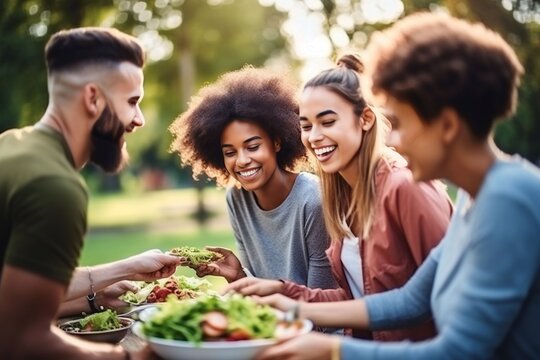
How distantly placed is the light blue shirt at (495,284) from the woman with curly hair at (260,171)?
1.94 meters

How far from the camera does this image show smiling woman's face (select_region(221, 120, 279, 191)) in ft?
14.7

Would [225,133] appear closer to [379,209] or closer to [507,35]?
[379,209]

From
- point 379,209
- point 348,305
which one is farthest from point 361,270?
point 348,305

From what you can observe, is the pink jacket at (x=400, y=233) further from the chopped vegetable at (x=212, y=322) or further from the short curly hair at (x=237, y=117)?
the short curly hair at (x=237, y=117)

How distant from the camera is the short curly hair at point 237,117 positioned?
15.3 feet

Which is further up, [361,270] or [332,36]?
[332,36]

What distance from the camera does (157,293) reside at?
401 cm

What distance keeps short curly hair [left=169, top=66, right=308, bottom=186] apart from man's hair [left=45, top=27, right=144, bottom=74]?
184cm

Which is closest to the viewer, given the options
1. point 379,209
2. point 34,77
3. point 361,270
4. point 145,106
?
point 379,209

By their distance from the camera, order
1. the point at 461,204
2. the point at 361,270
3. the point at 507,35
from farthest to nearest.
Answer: the point at 507,35, the point at 361,270, the point at 461,204

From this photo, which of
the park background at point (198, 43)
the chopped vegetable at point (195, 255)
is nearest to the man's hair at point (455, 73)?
the chopped vegetable at point (195, 255)

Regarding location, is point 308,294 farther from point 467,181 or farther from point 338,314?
point 467,181

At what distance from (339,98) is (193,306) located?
5.43ft

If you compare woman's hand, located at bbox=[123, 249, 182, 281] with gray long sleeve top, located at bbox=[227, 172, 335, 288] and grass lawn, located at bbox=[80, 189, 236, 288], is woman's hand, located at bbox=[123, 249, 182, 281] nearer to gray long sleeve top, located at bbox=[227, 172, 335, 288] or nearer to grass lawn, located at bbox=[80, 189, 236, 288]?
gray long sleeve top, located at bbox=[227, 172, 335, 288]
